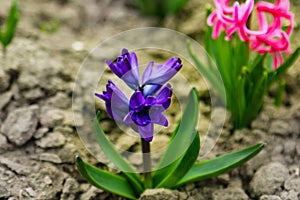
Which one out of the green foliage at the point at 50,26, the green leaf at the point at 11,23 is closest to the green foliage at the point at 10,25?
the green leaf at the point at 11,23

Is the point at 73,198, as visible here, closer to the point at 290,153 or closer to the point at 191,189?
the point at 191,189

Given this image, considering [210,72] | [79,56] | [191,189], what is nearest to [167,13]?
[79,56]

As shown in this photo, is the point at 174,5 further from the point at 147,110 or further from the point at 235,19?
the point at 147,110

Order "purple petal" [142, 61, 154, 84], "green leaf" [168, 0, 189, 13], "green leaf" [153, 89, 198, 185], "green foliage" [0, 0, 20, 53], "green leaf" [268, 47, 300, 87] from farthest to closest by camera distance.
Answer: "green leaf" [168, 0, 189, 13], "green foliage" [0, 0, 20, 53], "green leaf" [268, 47, 300, 87], "green leaf" [153, 89, 198, 185], "purple petal" [142, 61, 154, 84]

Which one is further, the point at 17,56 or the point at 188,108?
the point at 17,56

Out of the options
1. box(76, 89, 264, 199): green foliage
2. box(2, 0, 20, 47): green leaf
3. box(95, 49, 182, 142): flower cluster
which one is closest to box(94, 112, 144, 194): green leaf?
box(76, 89, 264, 199): green foliage

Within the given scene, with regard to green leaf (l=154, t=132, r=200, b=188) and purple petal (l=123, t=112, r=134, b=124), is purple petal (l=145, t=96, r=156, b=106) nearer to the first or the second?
purple petal (l=123, t=112, r=134, b=124)

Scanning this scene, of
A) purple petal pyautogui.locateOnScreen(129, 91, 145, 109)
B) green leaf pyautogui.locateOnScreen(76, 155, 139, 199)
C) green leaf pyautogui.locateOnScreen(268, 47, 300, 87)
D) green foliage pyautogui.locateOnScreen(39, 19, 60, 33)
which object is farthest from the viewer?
green foliage pyautogui.locateOnScreen(39, 19, 60, 33)

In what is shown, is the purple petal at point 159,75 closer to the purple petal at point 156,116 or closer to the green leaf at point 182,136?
the purple petal at point 156,116
